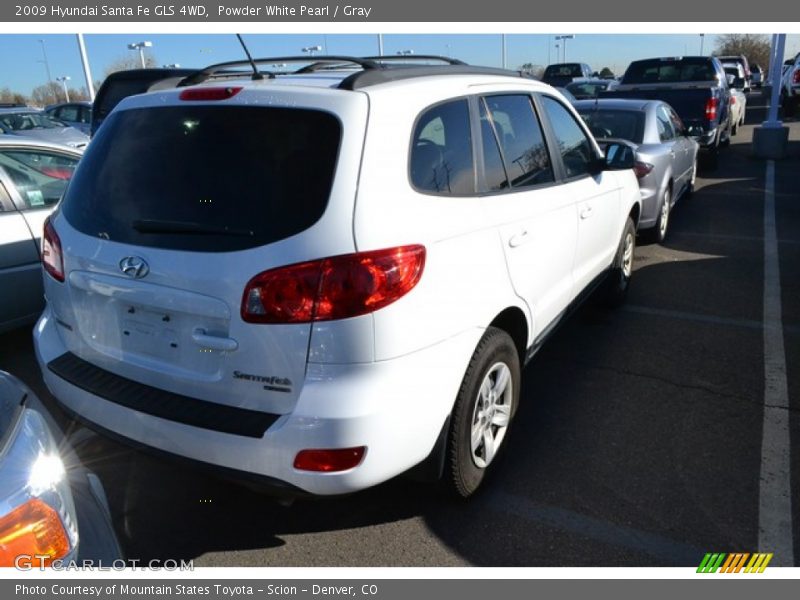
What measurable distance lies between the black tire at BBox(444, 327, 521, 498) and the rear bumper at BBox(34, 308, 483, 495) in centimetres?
13

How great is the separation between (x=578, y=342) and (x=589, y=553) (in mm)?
2282

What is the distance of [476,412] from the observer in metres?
2.76

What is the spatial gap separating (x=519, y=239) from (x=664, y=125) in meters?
5.43

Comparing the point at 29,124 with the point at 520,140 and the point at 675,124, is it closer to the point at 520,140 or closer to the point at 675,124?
the point at 675,124

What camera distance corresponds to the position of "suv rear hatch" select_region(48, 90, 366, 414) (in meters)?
2.13

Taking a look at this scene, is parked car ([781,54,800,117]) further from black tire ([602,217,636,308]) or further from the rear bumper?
the rear bumper

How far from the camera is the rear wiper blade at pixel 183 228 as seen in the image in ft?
7.16

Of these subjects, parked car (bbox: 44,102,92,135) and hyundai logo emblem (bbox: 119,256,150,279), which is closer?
hyundai logo emblem (bbox: 119,256,150,279)

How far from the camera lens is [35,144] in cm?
501

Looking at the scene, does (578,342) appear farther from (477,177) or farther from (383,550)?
(383,550)

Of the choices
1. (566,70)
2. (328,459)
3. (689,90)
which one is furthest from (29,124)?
(566,70)

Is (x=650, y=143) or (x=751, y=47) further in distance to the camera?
(x=751, y=47)

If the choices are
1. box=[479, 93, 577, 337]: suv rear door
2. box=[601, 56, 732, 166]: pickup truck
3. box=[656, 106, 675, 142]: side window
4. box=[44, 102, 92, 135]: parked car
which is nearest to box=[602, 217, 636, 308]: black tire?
box=[479, 93, 577, 337]: suv rear door

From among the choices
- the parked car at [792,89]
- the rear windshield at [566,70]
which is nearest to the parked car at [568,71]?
the rear windshield at [566,70]
